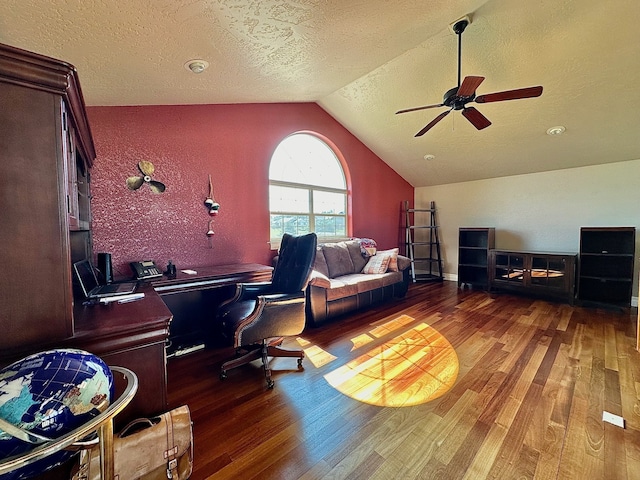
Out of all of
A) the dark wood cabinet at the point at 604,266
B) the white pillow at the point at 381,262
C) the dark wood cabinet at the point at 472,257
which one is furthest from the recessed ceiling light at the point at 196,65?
the dark wood cabinet at the point at 604,266

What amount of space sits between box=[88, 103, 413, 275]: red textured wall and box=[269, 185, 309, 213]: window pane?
30 centimetres

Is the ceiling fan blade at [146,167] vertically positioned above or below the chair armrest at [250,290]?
above

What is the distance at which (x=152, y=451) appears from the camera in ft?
3.51

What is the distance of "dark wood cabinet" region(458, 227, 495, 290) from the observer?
4945mm

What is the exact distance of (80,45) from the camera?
4.76 ft

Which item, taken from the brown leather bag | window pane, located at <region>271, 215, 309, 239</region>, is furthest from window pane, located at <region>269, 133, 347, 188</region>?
the brown leather bag

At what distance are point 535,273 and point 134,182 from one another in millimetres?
5352

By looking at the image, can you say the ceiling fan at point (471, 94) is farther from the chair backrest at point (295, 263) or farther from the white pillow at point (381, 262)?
the white pillow at point (381, 262)

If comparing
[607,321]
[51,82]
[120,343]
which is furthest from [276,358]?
[607,321]

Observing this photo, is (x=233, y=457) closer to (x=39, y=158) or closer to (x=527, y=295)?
(x=39, y=158)

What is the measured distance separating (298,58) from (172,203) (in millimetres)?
1830

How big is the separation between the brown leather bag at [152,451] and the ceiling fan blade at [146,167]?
225 centimetres

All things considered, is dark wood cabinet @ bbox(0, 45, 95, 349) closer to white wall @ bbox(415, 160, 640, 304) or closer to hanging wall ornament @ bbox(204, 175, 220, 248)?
hanging wall ornament @ bbox(204, 175, 220, 248)

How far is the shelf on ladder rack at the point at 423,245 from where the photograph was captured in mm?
5566
